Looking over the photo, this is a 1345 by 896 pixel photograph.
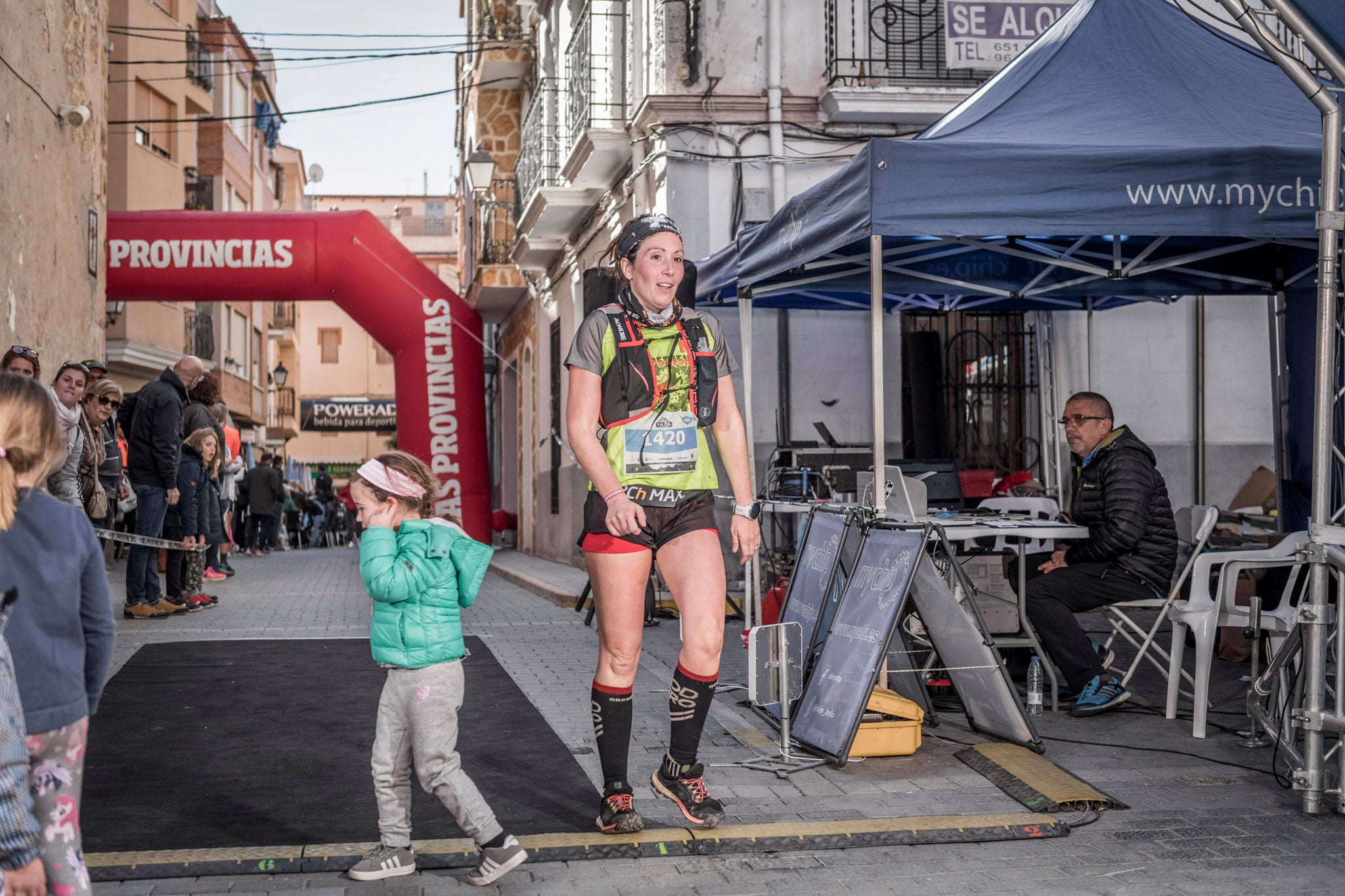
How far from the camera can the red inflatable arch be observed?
56.4 ft

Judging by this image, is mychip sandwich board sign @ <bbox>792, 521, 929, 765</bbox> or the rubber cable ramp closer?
the rubber cable ramp

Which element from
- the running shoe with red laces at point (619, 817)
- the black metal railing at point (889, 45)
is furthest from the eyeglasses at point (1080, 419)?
the black metal railing at point (889, 45)

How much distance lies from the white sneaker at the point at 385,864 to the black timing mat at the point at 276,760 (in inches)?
15.0

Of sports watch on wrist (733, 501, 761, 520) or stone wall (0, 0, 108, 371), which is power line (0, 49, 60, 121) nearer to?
stone wall (0, 0, 108, 371)

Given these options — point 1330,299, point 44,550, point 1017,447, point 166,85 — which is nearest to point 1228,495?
point 1017,447

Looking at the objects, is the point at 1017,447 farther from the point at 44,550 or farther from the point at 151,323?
the point at 151,323

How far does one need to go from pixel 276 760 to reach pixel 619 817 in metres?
1.89

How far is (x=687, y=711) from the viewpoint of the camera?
15.0 ft

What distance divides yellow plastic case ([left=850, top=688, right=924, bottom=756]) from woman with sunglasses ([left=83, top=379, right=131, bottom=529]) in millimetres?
5944

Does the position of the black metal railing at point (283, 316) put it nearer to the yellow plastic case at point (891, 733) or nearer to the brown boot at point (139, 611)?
the brown boot at point (139, 611)

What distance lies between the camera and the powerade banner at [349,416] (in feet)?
158

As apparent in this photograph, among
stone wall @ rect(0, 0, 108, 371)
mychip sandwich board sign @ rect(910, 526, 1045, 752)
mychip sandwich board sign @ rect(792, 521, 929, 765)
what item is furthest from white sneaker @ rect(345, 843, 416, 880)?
stone wall @ rect(0, 0, 108, 371)

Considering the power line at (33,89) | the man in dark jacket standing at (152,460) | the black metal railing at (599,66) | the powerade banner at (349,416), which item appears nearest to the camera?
the power line at (33,89)

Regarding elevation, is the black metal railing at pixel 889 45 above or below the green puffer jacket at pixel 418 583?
above
